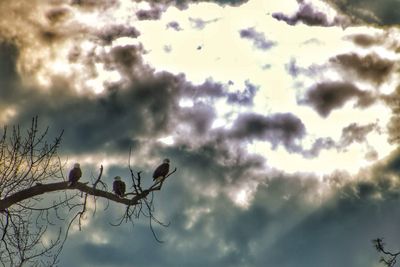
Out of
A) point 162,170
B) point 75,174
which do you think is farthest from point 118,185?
point 162,170

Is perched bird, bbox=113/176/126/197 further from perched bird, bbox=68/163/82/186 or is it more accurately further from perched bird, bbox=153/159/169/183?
perched bird, bbox=153/159/169/183

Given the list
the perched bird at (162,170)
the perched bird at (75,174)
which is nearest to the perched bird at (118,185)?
the perched bird at (75,174)

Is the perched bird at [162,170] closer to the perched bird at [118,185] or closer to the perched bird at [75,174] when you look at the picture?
the perched bird at [118,185]

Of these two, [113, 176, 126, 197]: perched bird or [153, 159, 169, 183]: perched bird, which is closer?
[113, 176, 126, 197]: perched bird

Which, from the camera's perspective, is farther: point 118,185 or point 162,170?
point 162,170

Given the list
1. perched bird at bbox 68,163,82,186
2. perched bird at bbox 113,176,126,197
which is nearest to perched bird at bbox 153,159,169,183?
perched bird at bbox 113,176,126,197

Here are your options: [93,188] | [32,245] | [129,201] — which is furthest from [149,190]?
[32,245]

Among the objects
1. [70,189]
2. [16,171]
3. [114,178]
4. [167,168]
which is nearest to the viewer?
[70,189]

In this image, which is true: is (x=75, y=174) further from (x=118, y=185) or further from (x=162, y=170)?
(x=162, y=170)

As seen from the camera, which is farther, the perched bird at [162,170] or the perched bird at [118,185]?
the perched bird at [162,170]

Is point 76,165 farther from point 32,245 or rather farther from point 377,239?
point 377,239

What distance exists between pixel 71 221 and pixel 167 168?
10.9 ft

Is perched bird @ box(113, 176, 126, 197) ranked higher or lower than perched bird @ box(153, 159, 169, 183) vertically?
lower

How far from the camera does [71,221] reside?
21.4 ft
